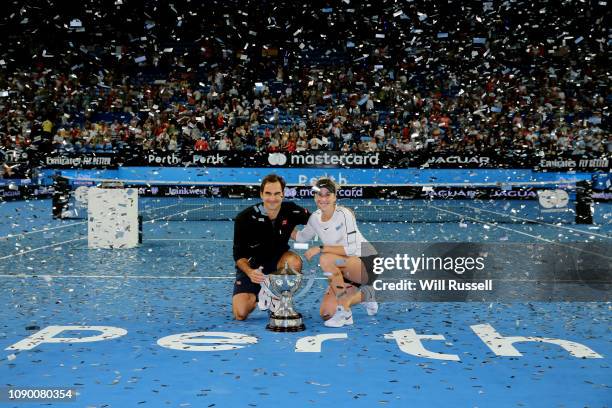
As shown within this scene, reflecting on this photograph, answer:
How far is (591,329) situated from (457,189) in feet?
73.1

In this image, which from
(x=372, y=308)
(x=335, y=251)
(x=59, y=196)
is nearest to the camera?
(x=335, y=251)

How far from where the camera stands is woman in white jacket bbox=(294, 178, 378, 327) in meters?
7.03

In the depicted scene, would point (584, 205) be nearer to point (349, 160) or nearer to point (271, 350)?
point (349, 160)

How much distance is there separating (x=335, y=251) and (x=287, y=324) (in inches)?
36.3

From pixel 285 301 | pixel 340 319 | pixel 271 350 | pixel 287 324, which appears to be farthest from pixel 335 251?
pixel 271 350

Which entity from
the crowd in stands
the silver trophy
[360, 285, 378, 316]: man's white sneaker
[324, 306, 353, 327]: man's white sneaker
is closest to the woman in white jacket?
[324, 306, 353, 327]: man's white sneaker

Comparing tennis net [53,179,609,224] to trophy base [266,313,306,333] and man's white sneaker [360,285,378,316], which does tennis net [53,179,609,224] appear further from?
trophy base [266,313,306,333]

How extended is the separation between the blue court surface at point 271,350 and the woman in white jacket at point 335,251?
200 millimetres

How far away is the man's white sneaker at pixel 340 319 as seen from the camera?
6.95 metres

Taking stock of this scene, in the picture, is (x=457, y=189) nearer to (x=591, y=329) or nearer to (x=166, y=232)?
(x=166, y=232)

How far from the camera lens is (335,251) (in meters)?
7.23

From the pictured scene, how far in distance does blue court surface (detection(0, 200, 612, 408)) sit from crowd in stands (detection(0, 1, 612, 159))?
65.3ft

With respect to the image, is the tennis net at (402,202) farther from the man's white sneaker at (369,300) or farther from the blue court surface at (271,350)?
the man's white sneaker at (369,300)

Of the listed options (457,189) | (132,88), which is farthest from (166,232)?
(132,88)
